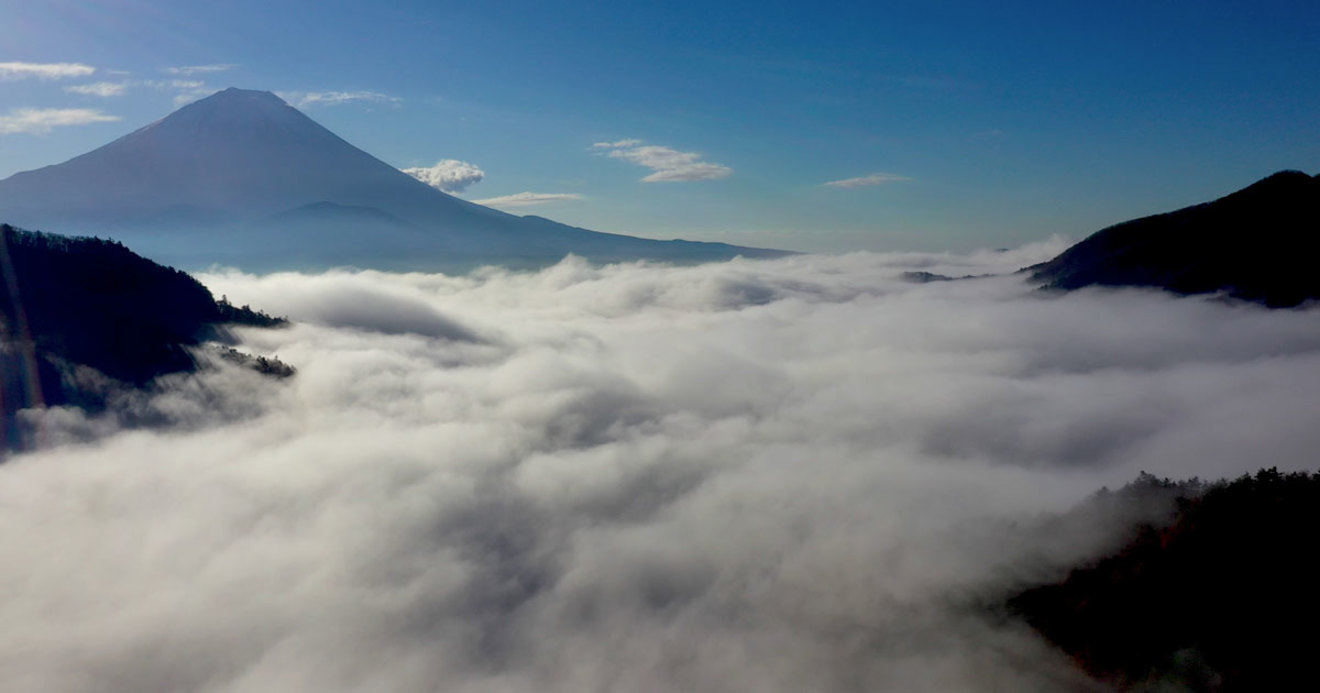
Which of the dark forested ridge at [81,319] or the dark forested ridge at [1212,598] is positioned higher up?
the dark forested ridge at [81,319]

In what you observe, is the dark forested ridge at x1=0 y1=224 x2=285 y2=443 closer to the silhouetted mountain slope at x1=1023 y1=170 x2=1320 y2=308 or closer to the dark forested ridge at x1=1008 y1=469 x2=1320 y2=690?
the dark forested ridge at x1=1008 y1=469 x2=1320 y2=690

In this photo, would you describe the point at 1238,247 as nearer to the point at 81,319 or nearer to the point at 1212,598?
the point at 1212,598

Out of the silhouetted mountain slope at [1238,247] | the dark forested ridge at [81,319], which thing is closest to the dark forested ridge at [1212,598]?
the silhouetted mountain slope at [1238,247]

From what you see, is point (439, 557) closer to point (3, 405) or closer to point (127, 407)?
point (127, 407)

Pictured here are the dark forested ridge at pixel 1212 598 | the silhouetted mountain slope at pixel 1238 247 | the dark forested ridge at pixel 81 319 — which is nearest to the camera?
the dark forested ridge at pixel 1212 598

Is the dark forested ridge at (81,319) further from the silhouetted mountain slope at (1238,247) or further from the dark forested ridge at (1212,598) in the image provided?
the silhouetted mountain slope at (1238,247)

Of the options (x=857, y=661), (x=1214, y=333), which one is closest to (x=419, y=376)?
(x=857, y=661)

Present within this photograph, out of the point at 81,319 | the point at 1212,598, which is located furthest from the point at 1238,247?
the point at 81,319
